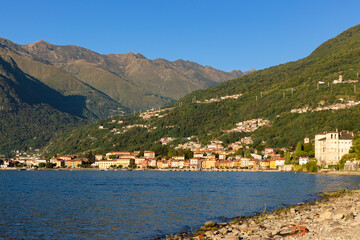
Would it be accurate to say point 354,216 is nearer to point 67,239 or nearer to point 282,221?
point 282,221

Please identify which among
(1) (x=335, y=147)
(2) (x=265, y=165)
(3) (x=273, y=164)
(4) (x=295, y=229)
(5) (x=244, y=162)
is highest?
(1) (x=335, y=147)

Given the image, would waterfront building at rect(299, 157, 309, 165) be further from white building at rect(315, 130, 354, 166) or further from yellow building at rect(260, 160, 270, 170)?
yellow building at rect(260, 160, 270, 170)

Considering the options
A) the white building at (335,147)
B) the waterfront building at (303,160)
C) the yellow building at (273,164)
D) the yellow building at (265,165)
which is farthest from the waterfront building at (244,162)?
the white building at (335,147)

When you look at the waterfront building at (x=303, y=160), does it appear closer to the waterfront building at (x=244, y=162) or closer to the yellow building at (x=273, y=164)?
the yellow building at (x=273, y=164)

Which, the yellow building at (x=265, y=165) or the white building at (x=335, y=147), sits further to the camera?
the yellow building at (x=265, y=165)

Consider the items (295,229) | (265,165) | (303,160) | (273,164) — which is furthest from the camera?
(265,165)

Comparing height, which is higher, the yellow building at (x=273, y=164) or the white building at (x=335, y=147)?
the white building at (x=335, y=147)

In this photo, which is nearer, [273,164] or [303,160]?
[303,160]

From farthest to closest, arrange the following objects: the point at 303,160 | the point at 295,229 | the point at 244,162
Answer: the point at 244,162 < the point at 303,160 < the point at 295,229

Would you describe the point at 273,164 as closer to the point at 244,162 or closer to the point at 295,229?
the point at 244,162

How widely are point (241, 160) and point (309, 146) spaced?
31.7m

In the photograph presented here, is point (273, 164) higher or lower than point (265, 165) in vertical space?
higher


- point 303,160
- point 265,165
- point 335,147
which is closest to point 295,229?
point 335,147

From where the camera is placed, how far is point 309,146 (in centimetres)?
16850
